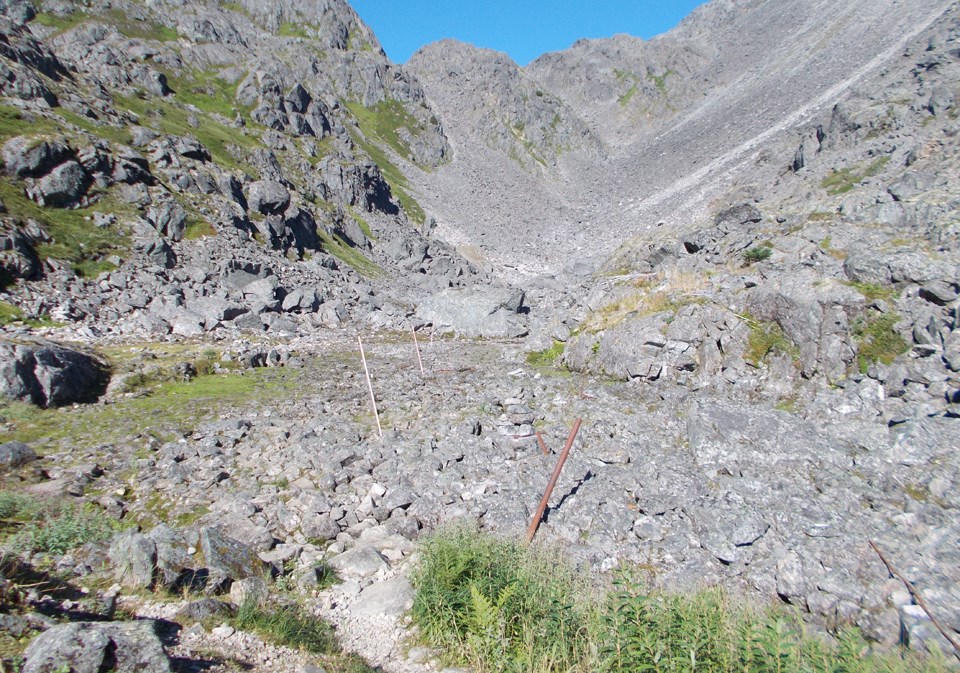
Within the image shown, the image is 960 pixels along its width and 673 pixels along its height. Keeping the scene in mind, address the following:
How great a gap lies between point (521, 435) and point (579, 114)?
433ft

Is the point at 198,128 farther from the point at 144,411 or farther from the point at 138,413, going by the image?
the point at 138,413

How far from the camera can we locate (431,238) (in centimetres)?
7019

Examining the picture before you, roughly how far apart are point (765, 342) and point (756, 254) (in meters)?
6.22

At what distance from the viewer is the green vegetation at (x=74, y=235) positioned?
32.2 m

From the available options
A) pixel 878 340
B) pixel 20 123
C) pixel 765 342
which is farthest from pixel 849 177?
pixel 20 123

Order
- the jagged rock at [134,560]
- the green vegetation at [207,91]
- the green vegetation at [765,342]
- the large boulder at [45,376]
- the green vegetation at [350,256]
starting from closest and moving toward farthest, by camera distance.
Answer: the jagged rock at [134,560], the green vegetation at [765,342], the large boulder at [45,376], the green vegetation at [350,256], the green vegetation at [207,91]

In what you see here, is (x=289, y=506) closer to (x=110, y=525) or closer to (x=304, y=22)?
(x=110, y=525)

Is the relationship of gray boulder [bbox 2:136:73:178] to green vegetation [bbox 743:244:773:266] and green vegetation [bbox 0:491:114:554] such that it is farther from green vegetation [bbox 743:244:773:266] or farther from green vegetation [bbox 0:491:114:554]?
green vegetation [bbox 743:244:773:266]

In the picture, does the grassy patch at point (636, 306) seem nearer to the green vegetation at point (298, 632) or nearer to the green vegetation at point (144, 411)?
the green vegetation at point (144, 411)

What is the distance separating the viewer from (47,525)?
28.0 feet

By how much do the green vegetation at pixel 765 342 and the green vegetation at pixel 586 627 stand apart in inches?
381

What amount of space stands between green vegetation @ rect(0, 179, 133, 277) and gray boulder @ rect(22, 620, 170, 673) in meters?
35.3

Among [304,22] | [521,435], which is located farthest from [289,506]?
[304,22]

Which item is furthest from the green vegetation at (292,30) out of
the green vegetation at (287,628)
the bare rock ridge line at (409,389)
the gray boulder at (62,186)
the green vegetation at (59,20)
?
the green vegetation at (287,628)
